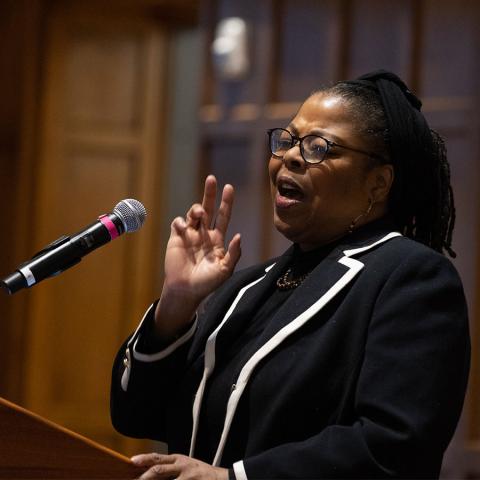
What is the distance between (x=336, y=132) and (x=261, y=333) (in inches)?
15.5

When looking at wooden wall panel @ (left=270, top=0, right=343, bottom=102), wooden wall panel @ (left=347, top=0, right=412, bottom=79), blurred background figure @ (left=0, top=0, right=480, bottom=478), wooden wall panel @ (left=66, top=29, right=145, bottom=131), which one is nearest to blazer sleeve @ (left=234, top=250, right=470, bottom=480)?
wooden wall panel @ (left=347, top=0, right=412, bottom=79)

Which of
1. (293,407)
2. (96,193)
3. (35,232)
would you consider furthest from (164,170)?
(293,407)

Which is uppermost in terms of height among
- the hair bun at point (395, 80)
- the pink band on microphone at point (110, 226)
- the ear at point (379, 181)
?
the hair bun at point (395, 80)

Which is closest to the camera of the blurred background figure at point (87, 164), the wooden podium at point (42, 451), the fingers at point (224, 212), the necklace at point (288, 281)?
the wooden podium at point (42, 451)

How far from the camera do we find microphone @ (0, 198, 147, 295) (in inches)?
66.6

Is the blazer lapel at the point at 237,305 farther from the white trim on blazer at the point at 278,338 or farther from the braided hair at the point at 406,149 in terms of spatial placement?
the braided hair at the point at 406,149

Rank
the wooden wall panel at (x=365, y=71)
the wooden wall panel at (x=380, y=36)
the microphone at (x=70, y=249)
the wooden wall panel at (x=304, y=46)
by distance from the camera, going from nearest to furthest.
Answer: the microphone at (x=70, y=249), the wooden wall panel at (x=365, y=71), the wooden wall panel at (x=380, y=36), the wooden wall panel at (x=304, y=46)

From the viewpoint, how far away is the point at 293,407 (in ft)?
5.52

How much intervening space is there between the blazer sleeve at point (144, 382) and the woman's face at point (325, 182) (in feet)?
0.99

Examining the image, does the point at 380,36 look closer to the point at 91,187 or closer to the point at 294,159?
the point at 91,187

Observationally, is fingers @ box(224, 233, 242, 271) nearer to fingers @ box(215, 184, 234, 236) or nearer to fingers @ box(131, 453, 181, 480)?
fingers @ box(215, 184, 234, 236)

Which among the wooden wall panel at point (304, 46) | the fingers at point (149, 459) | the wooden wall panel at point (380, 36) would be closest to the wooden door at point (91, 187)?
the wooden wall panel at point (304, 46)

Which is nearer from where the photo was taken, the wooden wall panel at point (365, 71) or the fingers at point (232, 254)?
the fingers at point (232, 254)

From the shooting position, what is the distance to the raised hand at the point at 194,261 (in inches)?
75.7
